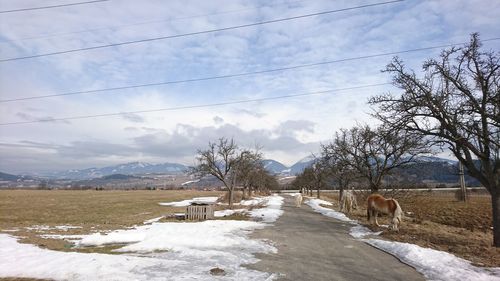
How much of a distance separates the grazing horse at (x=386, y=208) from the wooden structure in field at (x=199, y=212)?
10.3m

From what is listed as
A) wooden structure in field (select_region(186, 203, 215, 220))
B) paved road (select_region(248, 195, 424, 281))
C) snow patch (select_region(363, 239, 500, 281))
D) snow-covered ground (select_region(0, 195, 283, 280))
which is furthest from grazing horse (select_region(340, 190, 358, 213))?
snow patch (select_region(363, 239, 500, 281))

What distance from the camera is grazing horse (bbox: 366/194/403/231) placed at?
19.6 m

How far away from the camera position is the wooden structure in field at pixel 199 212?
26312 millimetres

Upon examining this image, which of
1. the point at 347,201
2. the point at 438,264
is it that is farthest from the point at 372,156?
the point at 438,264

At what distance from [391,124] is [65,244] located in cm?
1373

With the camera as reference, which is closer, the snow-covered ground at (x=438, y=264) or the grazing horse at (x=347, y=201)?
the snow-covered ground at (x=438, y=264)

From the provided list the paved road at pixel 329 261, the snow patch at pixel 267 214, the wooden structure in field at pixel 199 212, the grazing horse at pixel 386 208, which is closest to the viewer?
the paved road at pixel 329 261

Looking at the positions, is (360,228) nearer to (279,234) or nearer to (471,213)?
(279,234)

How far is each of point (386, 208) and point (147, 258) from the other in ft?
44.2

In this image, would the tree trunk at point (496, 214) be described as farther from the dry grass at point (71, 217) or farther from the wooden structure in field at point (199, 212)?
the wooden structure in field at point (199, 212)

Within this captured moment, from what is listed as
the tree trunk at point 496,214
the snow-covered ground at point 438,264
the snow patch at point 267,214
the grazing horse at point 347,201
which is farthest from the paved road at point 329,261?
the grazing horse at point 347,201

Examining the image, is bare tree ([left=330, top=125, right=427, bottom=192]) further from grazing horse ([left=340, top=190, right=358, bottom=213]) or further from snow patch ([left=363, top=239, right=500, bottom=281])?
snow patch ([left=363, top=239, right=500, bottom=281])

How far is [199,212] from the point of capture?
2644 centimetres

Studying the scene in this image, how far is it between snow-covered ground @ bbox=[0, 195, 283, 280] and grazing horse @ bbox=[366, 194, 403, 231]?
7.35 m
